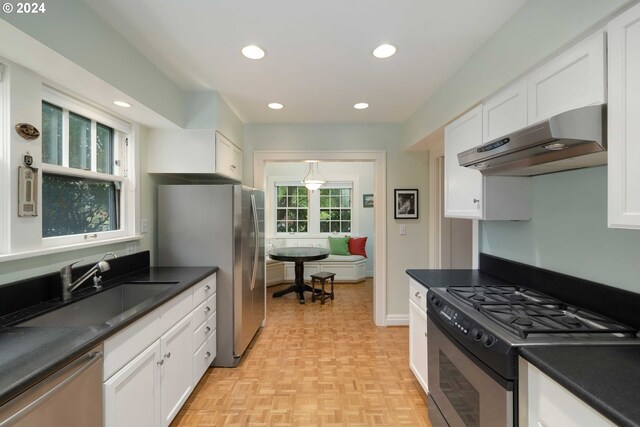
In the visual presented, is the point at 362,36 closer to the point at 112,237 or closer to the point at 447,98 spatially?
the point at 447,98

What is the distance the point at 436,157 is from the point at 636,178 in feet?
8.35

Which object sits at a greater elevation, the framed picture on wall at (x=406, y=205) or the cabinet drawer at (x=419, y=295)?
the framed picture on wall at (x=406, y=205)

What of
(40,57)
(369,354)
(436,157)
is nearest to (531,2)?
(436,157)

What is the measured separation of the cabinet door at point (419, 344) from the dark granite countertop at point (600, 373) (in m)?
1.02

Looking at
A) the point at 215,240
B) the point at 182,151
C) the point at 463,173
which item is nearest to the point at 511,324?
the point at 463,173

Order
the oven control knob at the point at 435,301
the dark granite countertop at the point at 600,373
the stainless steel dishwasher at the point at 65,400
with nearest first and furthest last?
the dark granite countertop at the point at 600,373
the stainless steel dishwasher at the point at 65,400
the oven control knob at the point at 435,301

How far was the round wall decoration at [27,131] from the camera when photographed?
4.75 feet

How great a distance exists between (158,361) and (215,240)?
1099 millimetres

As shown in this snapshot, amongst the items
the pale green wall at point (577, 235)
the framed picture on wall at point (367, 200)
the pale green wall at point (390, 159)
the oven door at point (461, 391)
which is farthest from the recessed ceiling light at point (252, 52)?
the framed picture on wall at point (367, 200)

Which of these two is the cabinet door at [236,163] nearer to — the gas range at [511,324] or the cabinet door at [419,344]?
the cabinet door at [419,344]

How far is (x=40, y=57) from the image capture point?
1.36 metres

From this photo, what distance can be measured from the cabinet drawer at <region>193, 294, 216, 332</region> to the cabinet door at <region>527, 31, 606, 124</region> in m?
2.40

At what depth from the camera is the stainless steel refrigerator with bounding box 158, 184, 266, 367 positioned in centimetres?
255

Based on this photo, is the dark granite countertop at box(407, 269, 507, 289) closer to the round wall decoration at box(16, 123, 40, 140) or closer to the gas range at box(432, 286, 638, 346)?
the gas range at box(432, 286, 638, 346)
